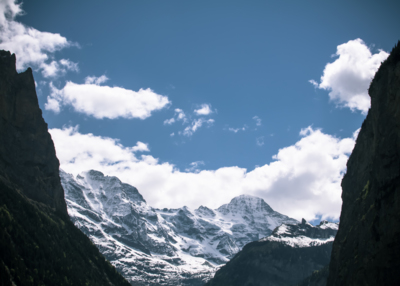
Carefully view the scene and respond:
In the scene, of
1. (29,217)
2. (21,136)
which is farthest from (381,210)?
(21,136)

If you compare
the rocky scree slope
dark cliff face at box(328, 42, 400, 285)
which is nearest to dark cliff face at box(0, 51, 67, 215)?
the rocky scree slope

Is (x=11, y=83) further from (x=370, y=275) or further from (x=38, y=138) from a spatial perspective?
(x=370, y=275)

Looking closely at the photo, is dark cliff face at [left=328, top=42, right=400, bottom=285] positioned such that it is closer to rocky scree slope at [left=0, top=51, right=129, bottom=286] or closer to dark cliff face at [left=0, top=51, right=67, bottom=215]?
rocky scree slope at [left=0, top=51, right=129, bottom=286]

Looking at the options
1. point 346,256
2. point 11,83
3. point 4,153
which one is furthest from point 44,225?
point 346,256

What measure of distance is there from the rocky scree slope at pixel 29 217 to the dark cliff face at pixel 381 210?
94444 millimetres

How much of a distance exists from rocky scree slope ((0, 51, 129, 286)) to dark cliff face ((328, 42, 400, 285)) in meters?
94.4

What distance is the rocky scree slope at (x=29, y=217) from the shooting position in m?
122

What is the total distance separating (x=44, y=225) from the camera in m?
154

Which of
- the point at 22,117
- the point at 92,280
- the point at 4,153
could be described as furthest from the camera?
the point at 22,117

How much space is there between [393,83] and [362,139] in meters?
43.2

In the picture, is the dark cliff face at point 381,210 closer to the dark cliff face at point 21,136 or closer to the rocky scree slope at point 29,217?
the rocky scree slope at point 29,217

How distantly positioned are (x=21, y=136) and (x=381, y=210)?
16986 cm

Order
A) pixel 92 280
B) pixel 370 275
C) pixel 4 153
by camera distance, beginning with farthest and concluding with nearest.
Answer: pixel 4 153
pixel 92 280
pixel 370 275

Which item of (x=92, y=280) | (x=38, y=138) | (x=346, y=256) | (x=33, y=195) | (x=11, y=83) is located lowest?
(x=92, y=280)
